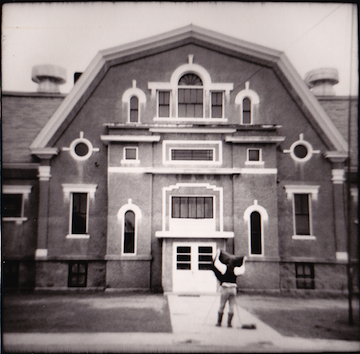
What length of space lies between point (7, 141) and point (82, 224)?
2.55 m

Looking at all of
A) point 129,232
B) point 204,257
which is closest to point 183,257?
point 204,257

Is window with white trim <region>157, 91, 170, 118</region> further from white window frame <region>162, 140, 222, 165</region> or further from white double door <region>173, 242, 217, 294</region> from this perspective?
white double door <region>173, 242, 217, 294</region>

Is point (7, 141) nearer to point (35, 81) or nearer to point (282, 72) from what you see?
point (35, 81)

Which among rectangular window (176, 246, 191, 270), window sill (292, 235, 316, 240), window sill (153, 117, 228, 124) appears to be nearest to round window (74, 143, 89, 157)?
window sill (153, 117, 228, 124)

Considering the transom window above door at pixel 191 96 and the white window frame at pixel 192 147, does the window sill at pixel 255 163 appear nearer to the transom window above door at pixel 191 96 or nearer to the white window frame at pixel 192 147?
the white window frame at pixel 192 147

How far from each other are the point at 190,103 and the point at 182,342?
546cm

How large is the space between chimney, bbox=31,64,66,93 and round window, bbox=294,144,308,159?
574cm

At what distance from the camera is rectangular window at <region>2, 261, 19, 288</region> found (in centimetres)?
772

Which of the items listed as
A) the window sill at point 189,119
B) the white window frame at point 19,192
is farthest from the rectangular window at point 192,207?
the white window frame at point 19,192

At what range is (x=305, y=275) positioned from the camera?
8156mm

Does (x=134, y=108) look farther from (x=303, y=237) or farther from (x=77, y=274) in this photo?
(x=303, y=237)

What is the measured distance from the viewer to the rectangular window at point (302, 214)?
8289 mm

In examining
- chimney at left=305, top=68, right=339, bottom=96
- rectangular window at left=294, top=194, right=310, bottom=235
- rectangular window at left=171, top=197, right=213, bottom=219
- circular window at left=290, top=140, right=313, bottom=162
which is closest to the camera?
chimney at left=305, top=68, right=339, bottom=96

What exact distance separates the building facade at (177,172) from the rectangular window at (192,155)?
36mm
